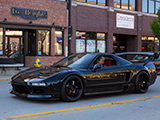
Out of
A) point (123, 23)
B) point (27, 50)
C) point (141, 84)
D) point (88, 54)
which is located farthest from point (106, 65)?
point (123, 23)

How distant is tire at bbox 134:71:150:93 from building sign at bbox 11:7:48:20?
1406 centimetres

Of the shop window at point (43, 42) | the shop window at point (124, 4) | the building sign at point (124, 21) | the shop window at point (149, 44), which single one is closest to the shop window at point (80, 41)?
the shop window at point (43, 42)

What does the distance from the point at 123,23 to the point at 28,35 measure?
11.3 m

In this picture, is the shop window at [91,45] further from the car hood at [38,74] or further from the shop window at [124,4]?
the car hood at [38,74]

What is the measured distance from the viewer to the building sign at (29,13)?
19.9 m

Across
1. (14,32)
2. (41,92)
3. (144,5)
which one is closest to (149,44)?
(144,5)

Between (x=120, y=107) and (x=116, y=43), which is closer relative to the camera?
(x=120, y=107)

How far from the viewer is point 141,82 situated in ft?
27.6

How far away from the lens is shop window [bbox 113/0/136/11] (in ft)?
92.1

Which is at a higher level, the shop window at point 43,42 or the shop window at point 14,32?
the shop window at point 14,32

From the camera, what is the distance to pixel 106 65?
767 cm

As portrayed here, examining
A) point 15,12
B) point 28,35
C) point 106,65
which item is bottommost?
point 106,65

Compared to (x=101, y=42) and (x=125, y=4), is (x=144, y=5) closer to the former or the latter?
(x=125, y=4)

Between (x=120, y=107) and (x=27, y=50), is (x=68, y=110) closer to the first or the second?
(x=120, y=107)
